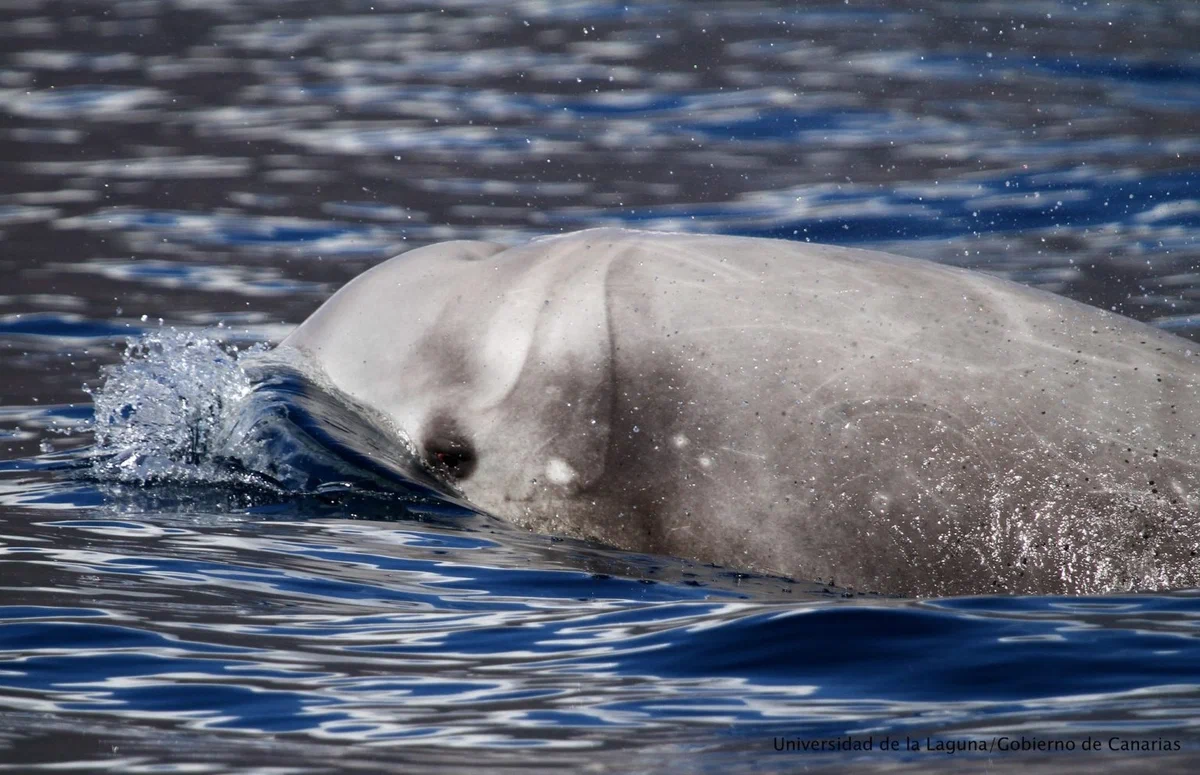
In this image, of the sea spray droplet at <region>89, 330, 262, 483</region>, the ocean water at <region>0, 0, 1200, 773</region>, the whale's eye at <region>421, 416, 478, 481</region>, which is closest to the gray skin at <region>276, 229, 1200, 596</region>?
the whale's eye at <region>421, 416, 478, 481</region>

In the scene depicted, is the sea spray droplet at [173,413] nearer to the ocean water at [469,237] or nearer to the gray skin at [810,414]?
the ocean water at [469,237]

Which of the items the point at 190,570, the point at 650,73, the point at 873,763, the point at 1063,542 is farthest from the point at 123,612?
the point at 650,73

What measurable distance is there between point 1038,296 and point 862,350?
0.65m

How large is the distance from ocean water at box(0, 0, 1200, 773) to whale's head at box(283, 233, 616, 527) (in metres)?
0.15

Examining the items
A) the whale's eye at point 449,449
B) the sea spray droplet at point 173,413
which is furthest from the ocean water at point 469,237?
the whale's eye at point 449,449

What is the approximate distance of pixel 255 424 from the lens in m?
5.57

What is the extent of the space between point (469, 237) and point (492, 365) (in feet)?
22.4

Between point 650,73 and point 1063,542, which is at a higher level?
point 650,73

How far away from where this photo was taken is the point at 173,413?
595cm

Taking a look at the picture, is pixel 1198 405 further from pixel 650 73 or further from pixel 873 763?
pixel 650 73

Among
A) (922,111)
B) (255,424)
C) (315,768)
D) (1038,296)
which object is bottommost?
(315,768)

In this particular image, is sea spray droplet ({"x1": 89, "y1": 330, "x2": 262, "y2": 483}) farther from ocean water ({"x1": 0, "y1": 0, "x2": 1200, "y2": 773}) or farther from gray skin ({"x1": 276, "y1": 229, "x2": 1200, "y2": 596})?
gray skin ({"x1": 276, "y1": 229, "x2": 1200, "y2": 596})

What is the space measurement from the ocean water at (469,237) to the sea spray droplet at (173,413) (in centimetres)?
2

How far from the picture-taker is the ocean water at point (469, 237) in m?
3.57
